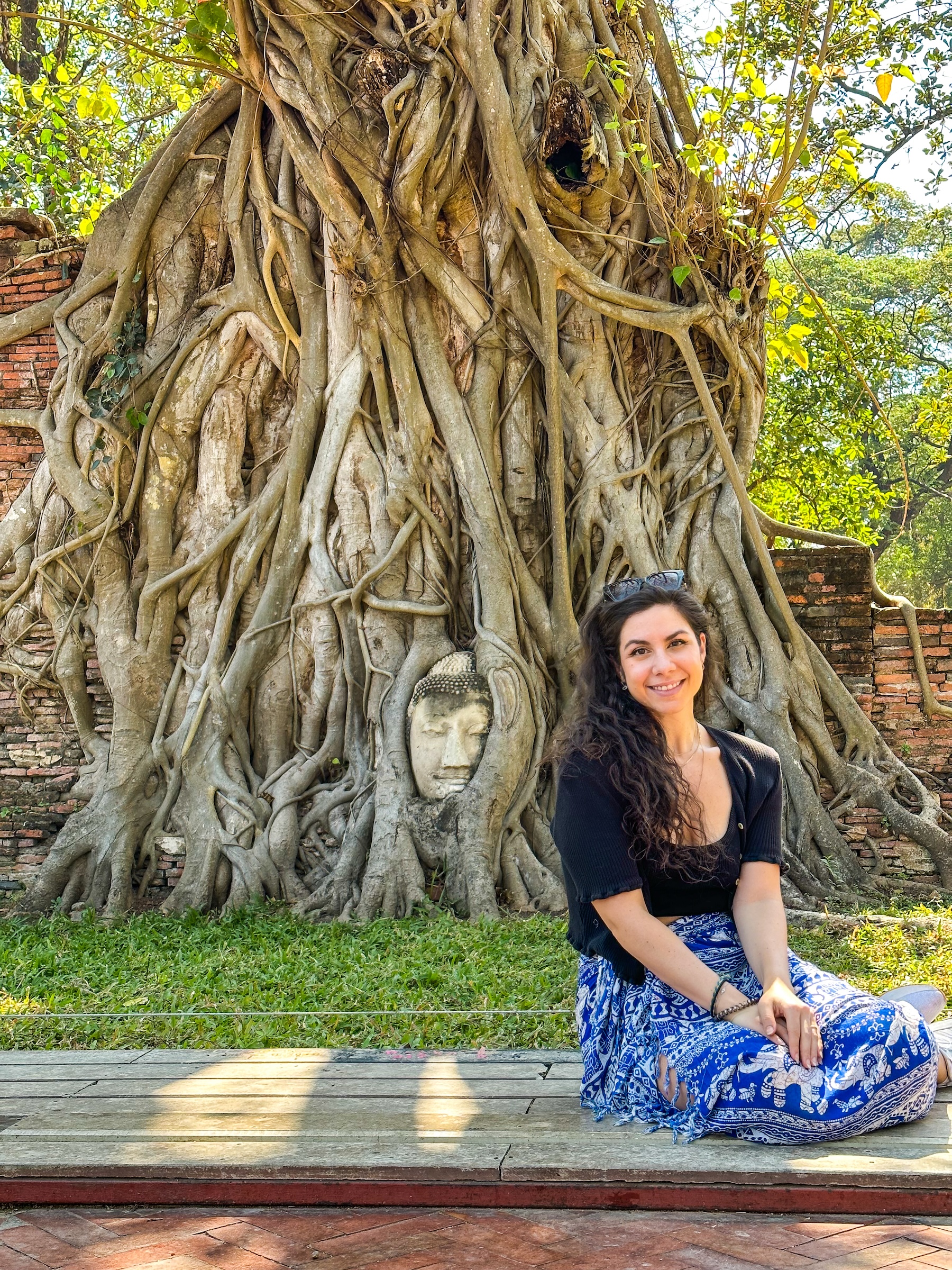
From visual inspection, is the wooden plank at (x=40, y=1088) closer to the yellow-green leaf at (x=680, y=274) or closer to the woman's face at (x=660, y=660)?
the woman's face at (x=660, y=660)

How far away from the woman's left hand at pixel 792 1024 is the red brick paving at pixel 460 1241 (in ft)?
0.80

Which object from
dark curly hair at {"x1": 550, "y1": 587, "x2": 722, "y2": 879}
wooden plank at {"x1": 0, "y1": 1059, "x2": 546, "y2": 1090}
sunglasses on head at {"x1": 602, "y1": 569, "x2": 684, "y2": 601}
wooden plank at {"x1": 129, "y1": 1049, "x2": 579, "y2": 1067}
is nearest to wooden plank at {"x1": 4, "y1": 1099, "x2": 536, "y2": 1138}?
wooden plank at {"x1": 0, "y1": 1059, "x2": 546, "y2": 1090}

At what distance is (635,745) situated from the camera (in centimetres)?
219

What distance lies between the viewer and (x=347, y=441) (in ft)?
18.1

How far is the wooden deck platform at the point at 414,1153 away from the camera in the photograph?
1848 millimetres

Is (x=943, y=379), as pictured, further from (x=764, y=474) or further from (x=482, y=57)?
(x=482, y=57)

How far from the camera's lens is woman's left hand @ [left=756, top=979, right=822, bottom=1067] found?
1958 mm

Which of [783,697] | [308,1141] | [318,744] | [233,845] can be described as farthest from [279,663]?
[308,1141]

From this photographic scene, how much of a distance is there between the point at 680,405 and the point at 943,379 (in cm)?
338

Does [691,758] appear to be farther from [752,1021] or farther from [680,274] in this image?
[680,274]

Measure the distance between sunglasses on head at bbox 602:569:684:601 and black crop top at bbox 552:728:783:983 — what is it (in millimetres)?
313

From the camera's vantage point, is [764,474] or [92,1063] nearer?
[92,1063]

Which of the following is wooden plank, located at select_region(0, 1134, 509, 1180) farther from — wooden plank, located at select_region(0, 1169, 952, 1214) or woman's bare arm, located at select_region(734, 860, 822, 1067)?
woman's bare arm, located at select_region(734, 860, 822, 1067)

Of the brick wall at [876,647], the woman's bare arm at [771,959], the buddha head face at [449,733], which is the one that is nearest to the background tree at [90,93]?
the buddha head face at [449,733]
